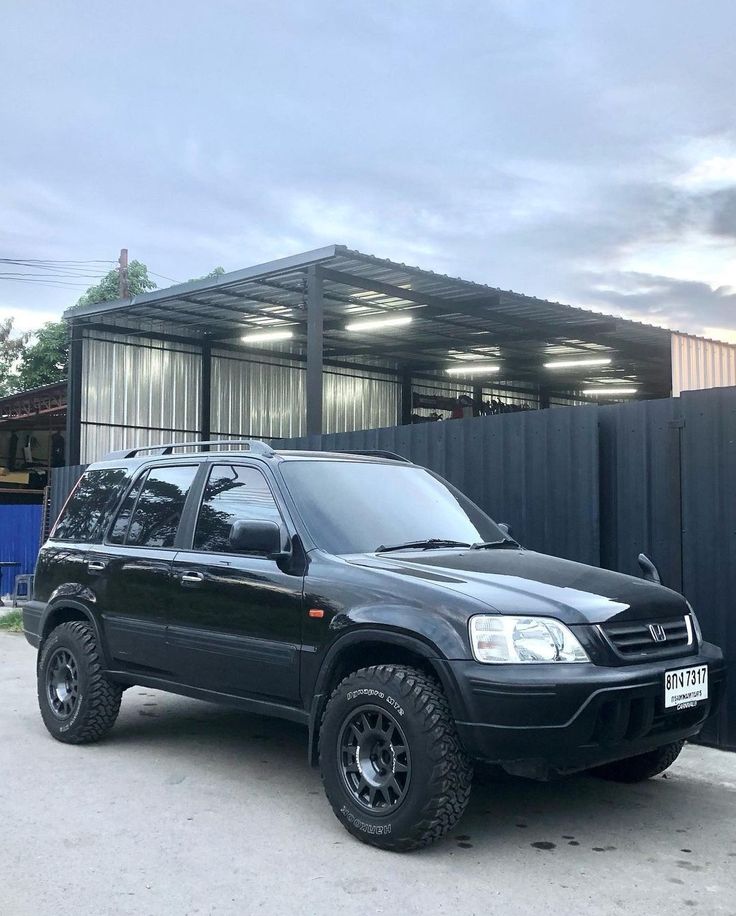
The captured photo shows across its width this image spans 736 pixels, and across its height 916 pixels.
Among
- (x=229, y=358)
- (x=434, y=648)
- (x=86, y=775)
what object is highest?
(x=229, y=358)

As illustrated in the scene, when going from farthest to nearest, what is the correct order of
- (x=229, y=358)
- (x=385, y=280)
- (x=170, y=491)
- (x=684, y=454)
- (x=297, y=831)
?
(x=229, y=358) → (x=385, y=280) → (x=684, y=454) → (x=170, y=491) → (x=297, y=831)

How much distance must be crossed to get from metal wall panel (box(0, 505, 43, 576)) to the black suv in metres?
11.0

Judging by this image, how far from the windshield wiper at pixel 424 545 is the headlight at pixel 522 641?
3.24 feet

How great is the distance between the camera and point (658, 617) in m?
4.64

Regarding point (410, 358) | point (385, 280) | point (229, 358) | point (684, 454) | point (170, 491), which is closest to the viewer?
point (170, 491)

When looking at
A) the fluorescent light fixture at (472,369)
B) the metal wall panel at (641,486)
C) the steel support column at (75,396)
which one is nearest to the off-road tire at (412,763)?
the metal wall panel at (641,486)

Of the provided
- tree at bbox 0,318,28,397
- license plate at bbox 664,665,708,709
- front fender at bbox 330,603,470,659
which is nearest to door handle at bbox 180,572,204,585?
front fender at bbox 330,603,470,659

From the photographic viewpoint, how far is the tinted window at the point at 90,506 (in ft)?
21.8

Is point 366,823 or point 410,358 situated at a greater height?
point 410,358

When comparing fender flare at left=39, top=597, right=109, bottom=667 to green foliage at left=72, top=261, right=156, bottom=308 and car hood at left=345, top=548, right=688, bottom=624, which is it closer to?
car hood at left=345, top=548, right=688, bottom=624

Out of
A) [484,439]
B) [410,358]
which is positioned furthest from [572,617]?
[410,358]

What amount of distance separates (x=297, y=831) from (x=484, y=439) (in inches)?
172

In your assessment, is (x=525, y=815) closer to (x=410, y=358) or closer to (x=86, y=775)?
(x=86, y=775)

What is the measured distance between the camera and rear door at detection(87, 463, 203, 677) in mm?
5820
